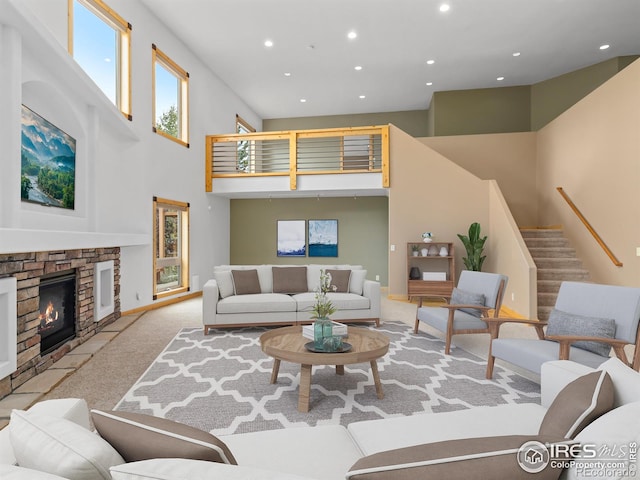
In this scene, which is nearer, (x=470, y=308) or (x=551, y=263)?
(x=470, y=308)

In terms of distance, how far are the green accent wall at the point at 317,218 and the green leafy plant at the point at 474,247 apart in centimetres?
284

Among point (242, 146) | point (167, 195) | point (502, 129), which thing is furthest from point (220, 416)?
point (502, 129)

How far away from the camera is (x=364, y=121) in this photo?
11.0 meters

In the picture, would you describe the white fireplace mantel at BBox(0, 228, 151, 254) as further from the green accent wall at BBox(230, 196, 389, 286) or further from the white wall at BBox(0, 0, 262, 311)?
the green accent wall at BBox(230, 196, 389, 286)

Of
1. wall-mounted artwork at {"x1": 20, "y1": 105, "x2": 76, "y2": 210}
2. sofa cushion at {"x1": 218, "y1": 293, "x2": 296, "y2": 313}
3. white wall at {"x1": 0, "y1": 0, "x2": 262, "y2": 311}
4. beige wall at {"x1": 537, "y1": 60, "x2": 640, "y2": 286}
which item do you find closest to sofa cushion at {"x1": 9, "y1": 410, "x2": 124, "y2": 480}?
white wall at {"x1": 0, "y1": 0, "x2": 262, "y2": 311}

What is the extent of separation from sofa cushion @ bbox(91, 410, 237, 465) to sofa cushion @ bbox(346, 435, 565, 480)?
37 cm

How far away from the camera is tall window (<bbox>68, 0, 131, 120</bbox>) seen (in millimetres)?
4852

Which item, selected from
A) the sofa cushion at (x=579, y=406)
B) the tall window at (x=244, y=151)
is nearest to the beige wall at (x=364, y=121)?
the tall window at (x=244, y=151)

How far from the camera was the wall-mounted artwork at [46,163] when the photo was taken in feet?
12.4

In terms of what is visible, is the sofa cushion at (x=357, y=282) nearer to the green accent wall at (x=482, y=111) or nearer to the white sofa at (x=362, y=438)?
the white sofa at (x=362, y=438)

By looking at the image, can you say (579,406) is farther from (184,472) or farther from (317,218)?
(317,218)

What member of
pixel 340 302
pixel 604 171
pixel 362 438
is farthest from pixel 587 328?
pixel 604 171

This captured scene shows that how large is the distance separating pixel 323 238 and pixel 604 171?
614cm

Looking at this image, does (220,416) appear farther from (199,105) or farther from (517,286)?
(199,105)
